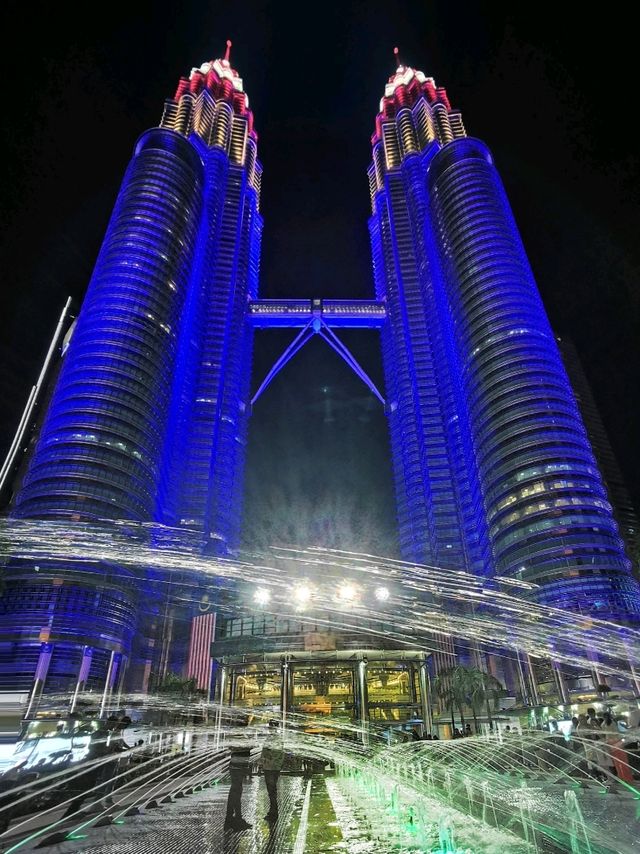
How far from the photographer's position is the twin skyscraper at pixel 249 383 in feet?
255

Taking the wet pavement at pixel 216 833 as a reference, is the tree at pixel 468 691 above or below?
above

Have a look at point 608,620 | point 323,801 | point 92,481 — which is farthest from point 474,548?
point 323,801

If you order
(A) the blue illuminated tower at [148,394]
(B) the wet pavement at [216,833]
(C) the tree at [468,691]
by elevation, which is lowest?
(B) the wet pavement at [216,833]

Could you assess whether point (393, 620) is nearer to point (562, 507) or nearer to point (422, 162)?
point (562, 507)

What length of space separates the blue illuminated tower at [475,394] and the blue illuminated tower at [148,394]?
4075 centimetres

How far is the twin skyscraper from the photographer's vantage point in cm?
7775

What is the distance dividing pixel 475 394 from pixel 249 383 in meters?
60.6

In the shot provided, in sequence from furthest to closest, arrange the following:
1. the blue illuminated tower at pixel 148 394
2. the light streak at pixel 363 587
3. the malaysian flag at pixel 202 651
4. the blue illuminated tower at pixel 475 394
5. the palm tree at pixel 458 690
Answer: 1. the blue illuminated tower at pixel 475 394
2. the malaysian flag at pixel 202 651
3. the blue illuminated tower at pixel 148 394
4. the light streak at pixel 363 587
5. the palm tree at pixel 458 690

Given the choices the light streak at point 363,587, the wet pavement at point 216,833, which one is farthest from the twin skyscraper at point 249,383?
the wet pavement at point 216,833

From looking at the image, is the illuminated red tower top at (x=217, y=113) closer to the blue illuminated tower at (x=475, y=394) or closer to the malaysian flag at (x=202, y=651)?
the blue illuminated tower at (x=475, y=394)

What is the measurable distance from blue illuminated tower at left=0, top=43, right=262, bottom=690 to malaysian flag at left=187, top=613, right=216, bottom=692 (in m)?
9.73

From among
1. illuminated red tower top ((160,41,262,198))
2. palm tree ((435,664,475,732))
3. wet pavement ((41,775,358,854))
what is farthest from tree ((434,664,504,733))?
illuminated red tower top ((160,41,262,198))

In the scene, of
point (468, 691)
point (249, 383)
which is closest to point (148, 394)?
point (249, 383)

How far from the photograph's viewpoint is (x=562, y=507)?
82250 millimetres
